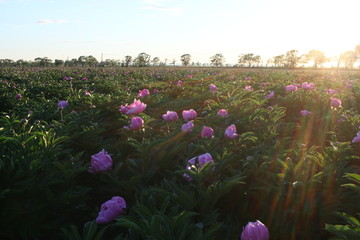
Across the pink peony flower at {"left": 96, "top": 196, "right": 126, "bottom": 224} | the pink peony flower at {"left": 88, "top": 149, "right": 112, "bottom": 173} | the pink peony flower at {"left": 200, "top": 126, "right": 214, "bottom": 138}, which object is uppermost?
the pink peony flower at {"left": 200, "top": 126, "right": 214, "bottom": 138}

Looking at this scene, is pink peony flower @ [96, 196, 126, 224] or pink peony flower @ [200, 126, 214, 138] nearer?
pink peony flower @ [96, 196, 126, 224]

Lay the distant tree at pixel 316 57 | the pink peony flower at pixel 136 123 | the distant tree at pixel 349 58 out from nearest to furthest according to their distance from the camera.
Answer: the pink peony flower at pixel 136 123 < the distant tree at pixel 349 58 < the distant tree at pixel 316 57

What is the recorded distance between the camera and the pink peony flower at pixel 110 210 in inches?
53.9

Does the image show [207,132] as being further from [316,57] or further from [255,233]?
[316,57]

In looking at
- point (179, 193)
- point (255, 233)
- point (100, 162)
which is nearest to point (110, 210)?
point (179, 193)

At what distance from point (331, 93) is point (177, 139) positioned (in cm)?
322

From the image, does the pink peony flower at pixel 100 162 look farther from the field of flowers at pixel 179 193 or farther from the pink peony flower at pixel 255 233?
the pink peony flower at pixel 255 233

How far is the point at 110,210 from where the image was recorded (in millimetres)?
1387

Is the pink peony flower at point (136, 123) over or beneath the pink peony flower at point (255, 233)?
over

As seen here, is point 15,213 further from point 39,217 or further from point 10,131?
point 10,131

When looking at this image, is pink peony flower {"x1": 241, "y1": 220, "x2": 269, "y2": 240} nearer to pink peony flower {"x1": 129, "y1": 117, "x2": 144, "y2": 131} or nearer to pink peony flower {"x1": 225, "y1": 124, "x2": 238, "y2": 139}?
pink peony flower {"x1": 225, "y1": 124, "x2": 238, "y2": 139}

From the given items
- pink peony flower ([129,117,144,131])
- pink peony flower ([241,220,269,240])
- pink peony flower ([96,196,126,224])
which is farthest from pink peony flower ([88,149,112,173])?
pink peony flower ([241,220,269,240])

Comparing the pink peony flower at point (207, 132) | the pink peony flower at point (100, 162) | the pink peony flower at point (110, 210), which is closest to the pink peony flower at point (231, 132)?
the pink peony flower at point (207, 132)

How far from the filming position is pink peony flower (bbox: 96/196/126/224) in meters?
1.37
